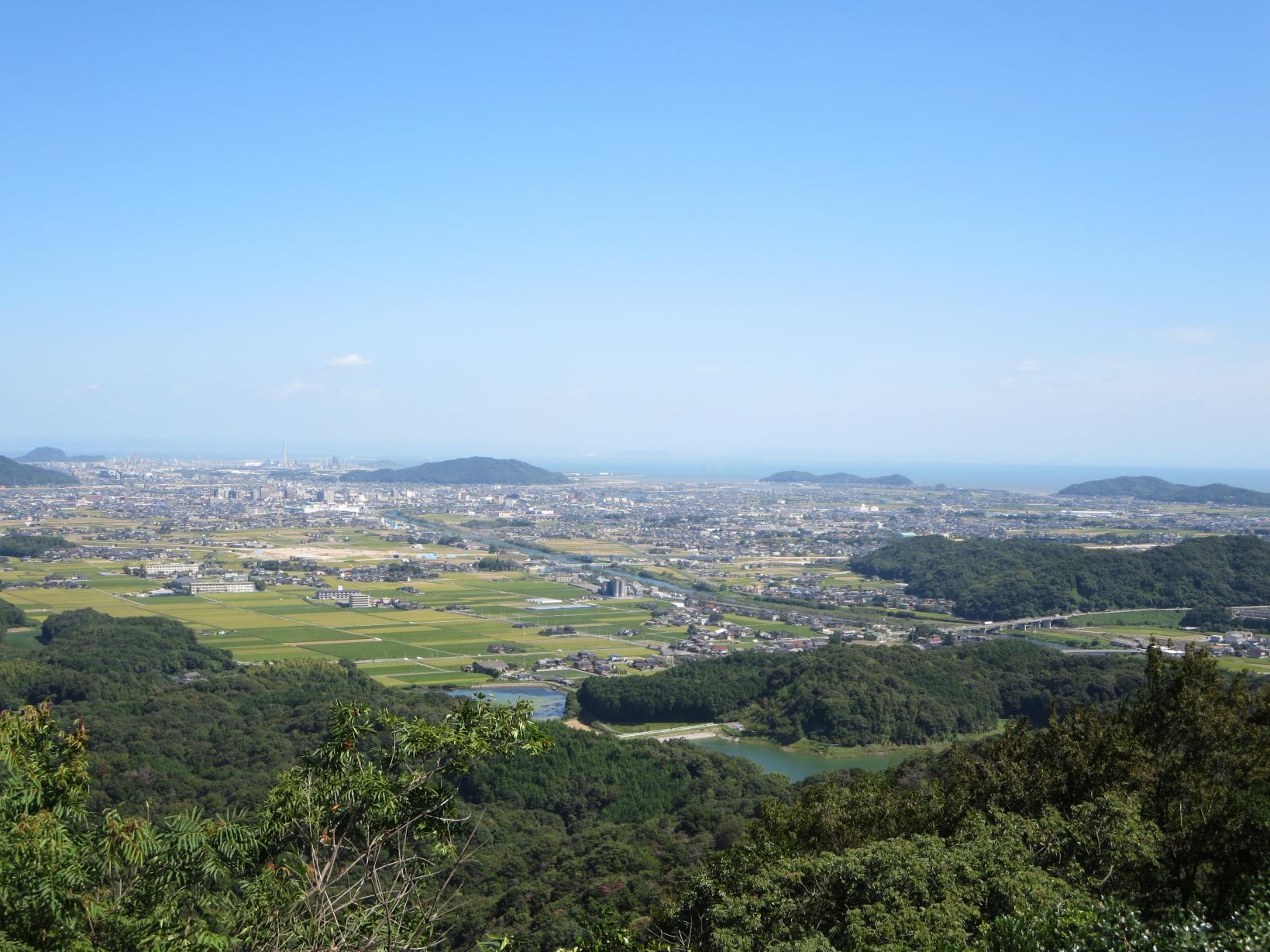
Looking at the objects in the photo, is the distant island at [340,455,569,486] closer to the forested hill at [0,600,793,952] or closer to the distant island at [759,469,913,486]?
the distant island at [759,469,913,486]

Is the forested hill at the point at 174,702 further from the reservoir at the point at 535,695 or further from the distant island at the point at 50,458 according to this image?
the distant island at the point at 50,458

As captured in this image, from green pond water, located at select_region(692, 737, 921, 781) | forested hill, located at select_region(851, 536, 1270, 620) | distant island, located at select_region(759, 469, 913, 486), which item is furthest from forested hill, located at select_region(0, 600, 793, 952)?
distant island, located at select_region(759, 469, 913, 486)

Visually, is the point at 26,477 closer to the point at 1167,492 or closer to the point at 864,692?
the point at 864,692

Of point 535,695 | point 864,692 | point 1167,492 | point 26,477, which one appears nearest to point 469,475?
point 26,477

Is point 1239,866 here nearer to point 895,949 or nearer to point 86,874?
point 895,949

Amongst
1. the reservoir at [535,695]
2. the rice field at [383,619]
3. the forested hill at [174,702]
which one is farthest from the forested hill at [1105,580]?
the forested hill at [174,702]
